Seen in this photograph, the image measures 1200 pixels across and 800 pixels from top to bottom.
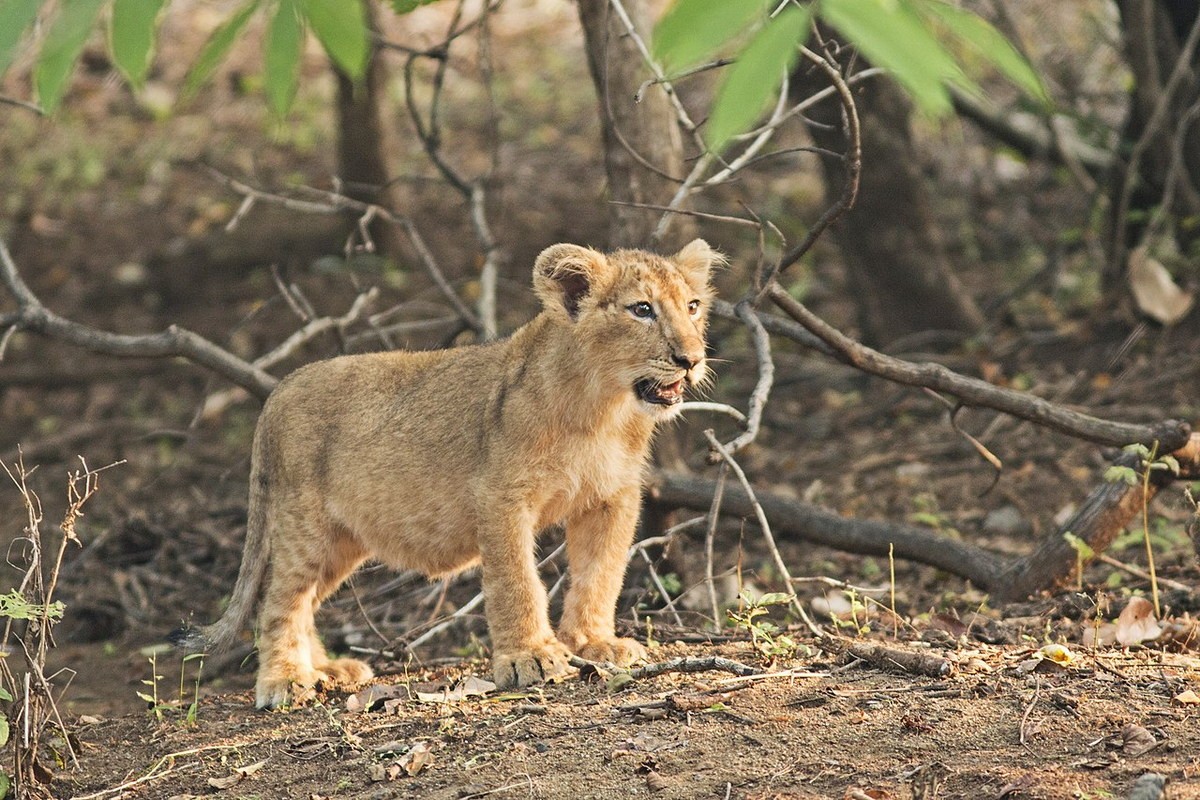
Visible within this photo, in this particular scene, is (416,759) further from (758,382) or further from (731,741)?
(758,382)

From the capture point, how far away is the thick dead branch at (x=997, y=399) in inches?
247

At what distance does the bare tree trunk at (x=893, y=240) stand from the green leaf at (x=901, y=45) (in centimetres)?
788

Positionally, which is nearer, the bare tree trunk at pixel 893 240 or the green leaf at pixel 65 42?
the green leaf at pixel 65 42

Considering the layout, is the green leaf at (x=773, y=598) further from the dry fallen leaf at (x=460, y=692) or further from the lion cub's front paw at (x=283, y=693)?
the lion cub's front paw at (x=283, y=693)

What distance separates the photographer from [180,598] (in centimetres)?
858

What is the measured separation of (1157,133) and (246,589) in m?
6.90

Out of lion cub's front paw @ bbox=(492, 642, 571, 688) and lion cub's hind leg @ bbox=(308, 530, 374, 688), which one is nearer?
lion cub's front paw @ bbox=(492, 642, 571, 688)

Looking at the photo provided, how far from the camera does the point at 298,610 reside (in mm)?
6316

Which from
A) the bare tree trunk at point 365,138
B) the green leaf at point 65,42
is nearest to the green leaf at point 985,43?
the green leaf at point 65,42

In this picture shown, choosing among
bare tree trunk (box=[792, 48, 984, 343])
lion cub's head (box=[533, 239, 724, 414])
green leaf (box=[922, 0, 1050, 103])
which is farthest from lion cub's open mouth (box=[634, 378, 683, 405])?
bare tree trunk (box=[792, 48, 984, 343])

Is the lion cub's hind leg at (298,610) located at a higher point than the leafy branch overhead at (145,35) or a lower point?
lower

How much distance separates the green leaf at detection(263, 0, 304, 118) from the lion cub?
309cm

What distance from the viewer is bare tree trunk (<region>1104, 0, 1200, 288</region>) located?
935 cm

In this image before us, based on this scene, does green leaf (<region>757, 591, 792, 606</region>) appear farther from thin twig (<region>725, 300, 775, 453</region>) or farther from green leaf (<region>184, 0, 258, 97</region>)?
green leaf (<region>184, 0, 258, 97</region>)
